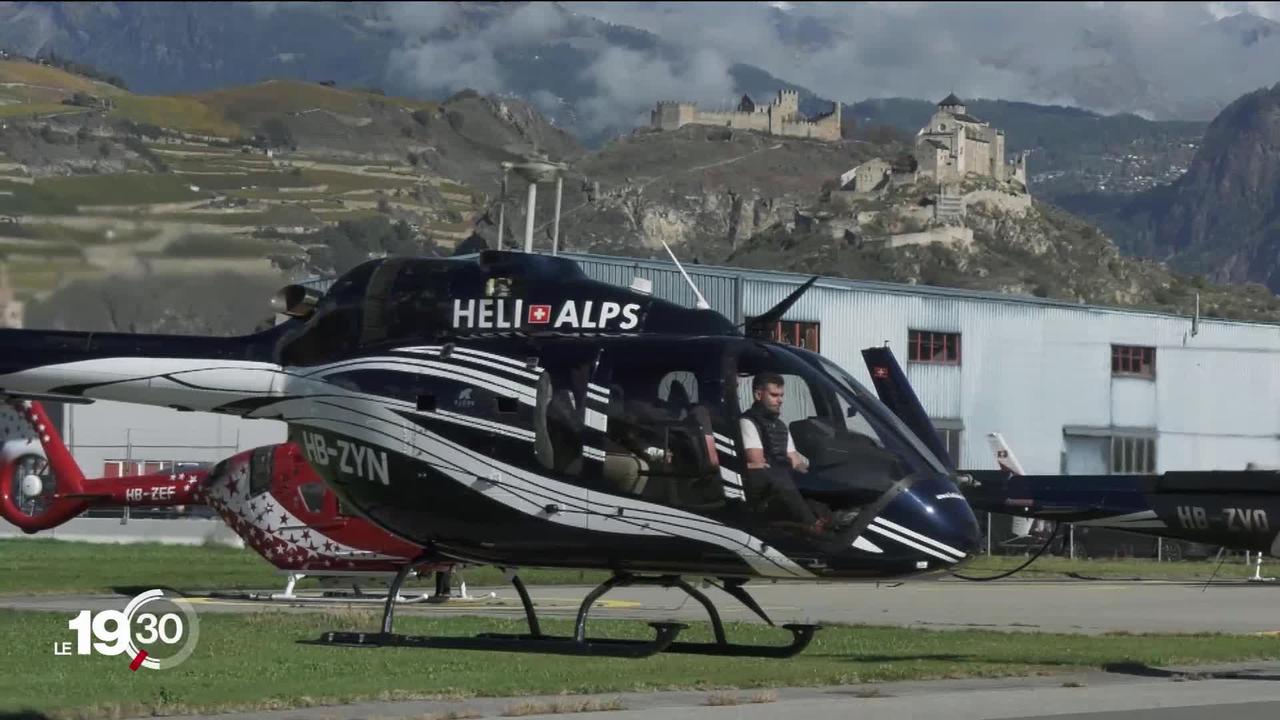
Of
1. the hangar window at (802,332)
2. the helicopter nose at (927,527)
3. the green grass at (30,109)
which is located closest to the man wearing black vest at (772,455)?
the helicopter nose at (927,527)

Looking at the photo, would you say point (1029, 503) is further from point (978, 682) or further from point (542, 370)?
point (542, 370)

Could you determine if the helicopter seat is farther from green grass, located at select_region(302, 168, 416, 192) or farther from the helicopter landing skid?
green grass, located at select_region(302, 168, 416, 192)

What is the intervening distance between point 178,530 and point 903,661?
Result: 94.8ft

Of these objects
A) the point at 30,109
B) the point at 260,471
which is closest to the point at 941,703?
the point at 260,471

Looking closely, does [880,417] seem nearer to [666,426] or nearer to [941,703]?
[666,426]

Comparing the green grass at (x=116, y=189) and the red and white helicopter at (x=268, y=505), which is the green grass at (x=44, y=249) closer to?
the green grass at (x=116, y=189)

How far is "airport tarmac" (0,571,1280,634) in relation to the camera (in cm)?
3016

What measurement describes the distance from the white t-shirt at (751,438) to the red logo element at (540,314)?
1.94 m

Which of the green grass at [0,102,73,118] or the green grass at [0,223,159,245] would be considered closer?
the green grass at [0,223,159,245]

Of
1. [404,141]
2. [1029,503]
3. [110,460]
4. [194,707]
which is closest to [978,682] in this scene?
[1029,503]

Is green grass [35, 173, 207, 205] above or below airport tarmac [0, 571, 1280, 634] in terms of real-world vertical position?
above

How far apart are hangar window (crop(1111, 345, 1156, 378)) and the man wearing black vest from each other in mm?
50262

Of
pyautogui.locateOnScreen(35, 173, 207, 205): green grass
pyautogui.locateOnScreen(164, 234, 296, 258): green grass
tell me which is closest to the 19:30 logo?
pyautogui.locateOnScreen(164, 234, 296, 258): green grass

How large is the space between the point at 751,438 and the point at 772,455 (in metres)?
0.18
